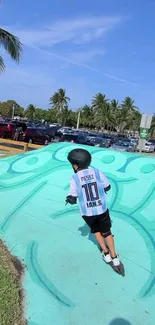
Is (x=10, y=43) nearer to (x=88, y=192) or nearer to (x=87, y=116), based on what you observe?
(x=88, y=192)

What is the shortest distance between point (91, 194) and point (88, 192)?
1.7 inches

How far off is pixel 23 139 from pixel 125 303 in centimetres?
2230

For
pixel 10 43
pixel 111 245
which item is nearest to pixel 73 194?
pixel 111 245

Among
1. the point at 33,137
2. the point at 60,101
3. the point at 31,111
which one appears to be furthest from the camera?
the point at 31,111

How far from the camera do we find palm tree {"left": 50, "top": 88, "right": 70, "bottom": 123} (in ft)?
302

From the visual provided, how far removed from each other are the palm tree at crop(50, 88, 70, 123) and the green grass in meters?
90.0

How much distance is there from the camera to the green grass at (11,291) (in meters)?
2.79

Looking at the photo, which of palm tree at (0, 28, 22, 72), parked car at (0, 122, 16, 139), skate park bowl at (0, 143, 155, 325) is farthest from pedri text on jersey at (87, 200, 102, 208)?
parked car at (0, 122, 16, 139)

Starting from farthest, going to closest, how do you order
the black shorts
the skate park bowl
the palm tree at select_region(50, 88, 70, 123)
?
the palm tree at select_region(50, 88, 70, 123), the black shorts, the skate park bowl

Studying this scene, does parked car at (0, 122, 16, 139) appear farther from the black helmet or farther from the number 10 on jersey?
the number 10 on jersey

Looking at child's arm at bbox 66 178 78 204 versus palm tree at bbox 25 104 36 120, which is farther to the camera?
palm tree at bbox 25 104 36 120

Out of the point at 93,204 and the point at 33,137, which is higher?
the point at 93,204

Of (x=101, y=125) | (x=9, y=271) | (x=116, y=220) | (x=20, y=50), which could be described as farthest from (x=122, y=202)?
(x=101, y=125)

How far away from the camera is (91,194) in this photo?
12.3 ft
